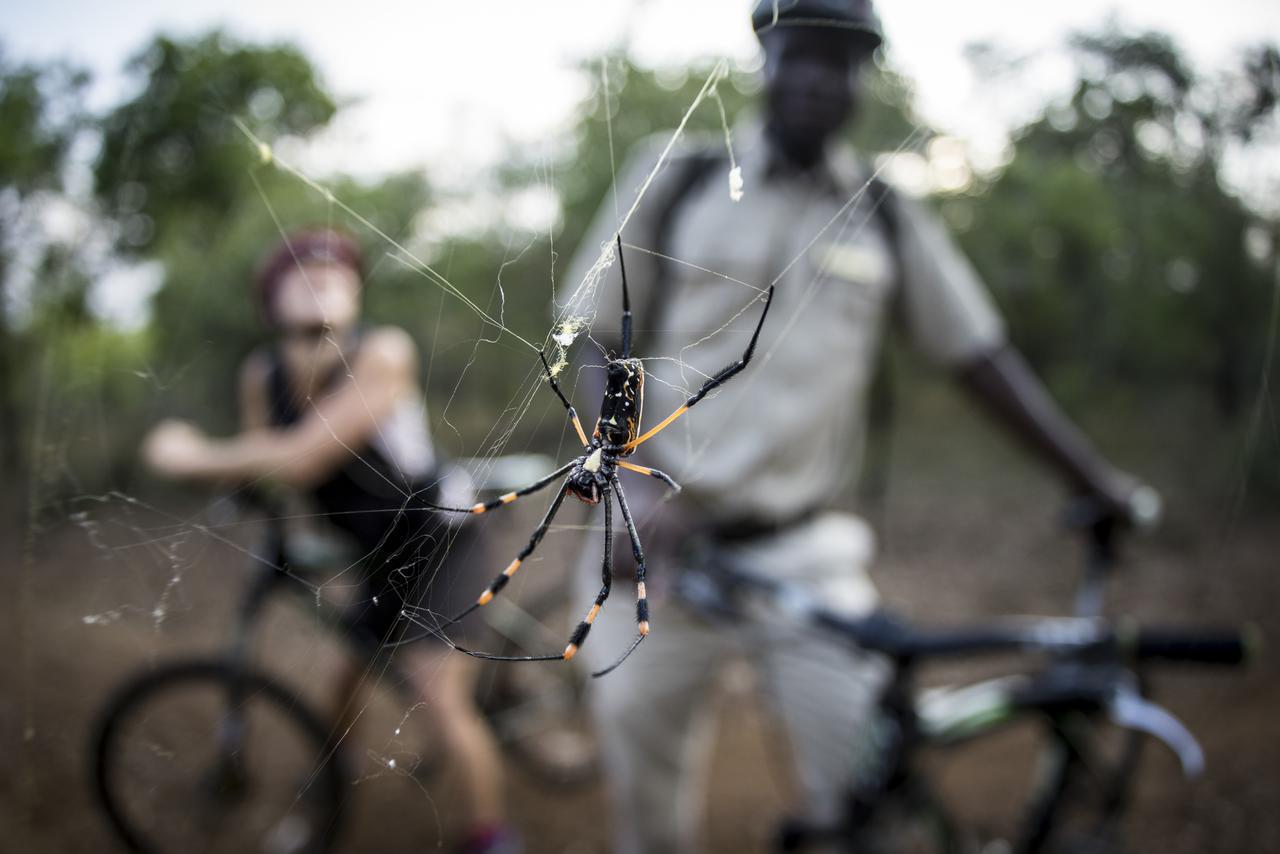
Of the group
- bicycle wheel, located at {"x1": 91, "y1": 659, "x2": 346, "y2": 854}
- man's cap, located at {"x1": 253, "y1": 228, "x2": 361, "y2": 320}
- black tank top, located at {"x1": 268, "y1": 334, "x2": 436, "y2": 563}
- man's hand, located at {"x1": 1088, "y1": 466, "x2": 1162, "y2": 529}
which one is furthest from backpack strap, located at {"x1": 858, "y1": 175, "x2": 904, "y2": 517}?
bicycle wheel, located at {"x1": 91, "y1": 659, "x2": 346, "y2": 854}

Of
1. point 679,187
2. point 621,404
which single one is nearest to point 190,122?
point 679,187

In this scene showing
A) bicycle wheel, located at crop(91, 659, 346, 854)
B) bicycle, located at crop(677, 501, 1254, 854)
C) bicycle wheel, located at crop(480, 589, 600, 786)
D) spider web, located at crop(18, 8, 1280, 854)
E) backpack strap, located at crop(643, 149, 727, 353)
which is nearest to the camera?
spider web, located at crop(18, 8, 1280, 854)

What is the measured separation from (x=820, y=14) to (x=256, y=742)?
16.6 ft

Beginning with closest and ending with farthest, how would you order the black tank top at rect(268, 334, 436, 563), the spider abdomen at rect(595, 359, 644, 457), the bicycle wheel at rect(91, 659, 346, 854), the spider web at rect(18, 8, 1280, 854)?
the spider abdomen at rect(595, 359, 644, 457) → the spider web at rect(18, 8, 1280, 854) → the black tank top at rect(268, 334, 436, 563) → the bicycle wheel at rect(91, 659, 346, 854)

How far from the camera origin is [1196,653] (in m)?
1.97

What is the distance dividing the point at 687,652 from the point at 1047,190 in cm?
397

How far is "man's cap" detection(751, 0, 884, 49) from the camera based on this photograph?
4.61 ft

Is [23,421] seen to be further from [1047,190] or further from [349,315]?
[1047,190]

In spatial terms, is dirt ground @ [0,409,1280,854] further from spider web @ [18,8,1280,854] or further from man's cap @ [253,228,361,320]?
man's cap @ [253,228,361,320]

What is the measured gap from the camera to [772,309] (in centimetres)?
246

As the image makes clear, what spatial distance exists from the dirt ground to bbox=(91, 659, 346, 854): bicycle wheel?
304 millimetres

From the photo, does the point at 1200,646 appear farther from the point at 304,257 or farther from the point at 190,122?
the point at 190,122

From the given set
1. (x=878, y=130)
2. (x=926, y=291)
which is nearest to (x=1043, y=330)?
(x=878, y=130)

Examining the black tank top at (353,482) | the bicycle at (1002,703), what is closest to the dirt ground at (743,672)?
the black tank top at (353,482)
